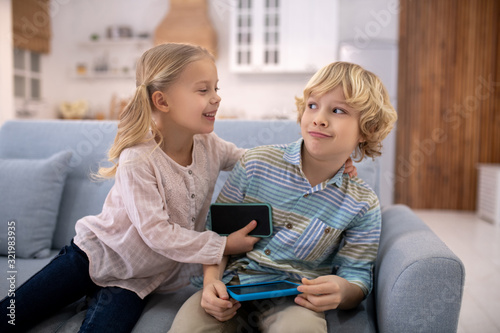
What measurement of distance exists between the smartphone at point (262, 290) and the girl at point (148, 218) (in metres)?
0.13

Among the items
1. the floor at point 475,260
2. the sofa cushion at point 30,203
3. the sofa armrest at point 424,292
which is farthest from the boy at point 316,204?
the floor at point 475,260

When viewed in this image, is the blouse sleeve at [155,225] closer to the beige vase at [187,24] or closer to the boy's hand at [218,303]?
the boy's hand at [218,303]

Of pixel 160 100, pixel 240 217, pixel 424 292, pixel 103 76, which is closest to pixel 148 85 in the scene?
pixel 160 100

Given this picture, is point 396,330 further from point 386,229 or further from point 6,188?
point 6,188

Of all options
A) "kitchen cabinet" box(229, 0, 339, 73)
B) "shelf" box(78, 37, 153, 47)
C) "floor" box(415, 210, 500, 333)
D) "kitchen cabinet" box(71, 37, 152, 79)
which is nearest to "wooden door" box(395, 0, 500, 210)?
"floor" box(415, 210, 500, 333)

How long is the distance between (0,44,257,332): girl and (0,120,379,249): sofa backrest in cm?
36

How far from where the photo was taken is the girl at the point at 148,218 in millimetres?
1160

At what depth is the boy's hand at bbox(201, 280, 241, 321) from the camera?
1049 mm

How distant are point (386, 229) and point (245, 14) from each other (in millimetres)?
3993

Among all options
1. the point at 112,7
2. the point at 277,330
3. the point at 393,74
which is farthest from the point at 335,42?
the point at 277,330

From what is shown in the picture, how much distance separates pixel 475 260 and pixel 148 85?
276cm

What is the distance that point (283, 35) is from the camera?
190 inches

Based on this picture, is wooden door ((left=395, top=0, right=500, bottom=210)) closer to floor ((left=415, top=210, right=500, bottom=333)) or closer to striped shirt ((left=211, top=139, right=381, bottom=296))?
floor ((left=415, top=210, right=500, bottom=333))

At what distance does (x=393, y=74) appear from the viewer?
15.1 ft
